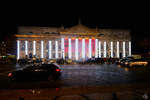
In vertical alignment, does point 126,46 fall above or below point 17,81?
above

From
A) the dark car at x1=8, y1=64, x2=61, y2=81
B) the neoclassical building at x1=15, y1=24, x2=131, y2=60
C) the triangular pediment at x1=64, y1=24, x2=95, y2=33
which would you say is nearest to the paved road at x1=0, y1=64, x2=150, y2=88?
the dark car at x1=8, y1=64, x2=61, y2=81

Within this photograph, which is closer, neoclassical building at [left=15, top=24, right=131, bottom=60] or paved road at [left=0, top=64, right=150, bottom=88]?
paved road at [left=0, top=64, right=150, bottom=88]

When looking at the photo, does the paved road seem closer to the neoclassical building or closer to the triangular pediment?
the neoclassical building

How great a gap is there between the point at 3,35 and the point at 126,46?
2263 inches

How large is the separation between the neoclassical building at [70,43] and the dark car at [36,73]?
39.6m

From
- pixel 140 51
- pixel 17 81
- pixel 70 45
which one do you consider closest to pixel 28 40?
pixel 70 45

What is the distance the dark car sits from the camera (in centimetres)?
1165

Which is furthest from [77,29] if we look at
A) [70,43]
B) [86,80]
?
[86,80]

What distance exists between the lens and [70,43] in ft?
177

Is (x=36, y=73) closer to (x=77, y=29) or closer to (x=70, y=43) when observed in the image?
(x=70, y=43)

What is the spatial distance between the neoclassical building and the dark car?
3955 cm

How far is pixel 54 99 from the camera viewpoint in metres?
6.79

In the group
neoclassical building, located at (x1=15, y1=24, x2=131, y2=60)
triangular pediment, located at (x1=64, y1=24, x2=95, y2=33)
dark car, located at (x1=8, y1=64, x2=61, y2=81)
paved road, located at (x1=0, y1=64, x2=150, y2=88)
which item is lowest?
paved road, located at (x1=0, y1=64, x2=150, y2=88)

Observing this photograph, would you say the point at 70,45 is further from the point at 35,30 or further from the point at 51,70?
the point at 51,70
